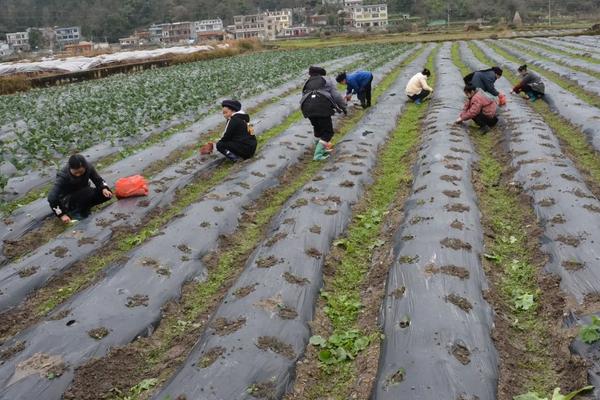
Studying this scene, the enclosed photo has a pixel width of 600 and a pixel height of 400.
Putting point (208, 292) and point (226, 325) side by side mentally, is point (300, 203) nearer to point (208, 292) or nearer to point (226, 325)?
point (208, 292)

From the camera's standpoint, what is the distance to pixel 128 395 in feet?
14.2

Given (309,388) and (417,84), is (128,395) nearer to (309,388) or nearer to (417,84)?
(309,388)

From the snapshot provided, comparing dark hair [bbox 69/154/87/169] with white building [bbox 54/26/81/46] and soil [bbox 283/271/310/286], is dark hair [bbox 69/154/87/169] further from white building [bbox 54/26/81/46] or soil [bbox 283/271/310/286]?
white building [bbox 54/26/81/46]

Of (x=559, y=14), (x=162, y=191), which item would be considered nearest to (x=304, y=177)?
(x=162, y=191)

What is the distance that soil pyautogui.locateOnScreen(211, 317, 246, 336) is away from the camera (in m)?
4.74

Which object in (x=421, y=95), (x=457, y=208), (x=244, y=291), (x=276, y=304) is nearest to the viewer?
(x=276, y=304)

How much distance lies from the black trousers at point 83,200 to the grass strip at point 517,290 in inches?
234

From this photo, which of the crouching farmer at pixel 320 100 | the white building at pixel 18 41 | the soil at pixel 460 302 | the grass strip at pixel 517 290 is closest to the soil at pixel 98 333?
the soil at pixel 460 302

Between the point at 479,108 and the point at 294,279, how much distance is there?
791cm

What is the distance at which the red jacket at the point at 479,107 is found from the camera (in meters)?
11.5

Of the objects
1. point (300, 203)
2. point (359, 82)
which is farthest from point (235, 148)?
point (359, 82)

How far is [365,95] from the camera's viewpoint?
51.5 feet

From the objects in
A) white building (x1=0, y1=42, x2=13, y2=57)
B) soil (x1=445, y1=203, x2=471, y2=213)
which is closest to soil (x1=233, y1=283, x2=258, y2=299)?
soil (x1=445, y1=203, x2=471, y2=213)

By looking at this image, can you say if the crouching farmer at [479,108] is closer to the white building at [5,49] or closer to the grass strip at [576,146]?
the grass strip at [576,146]
